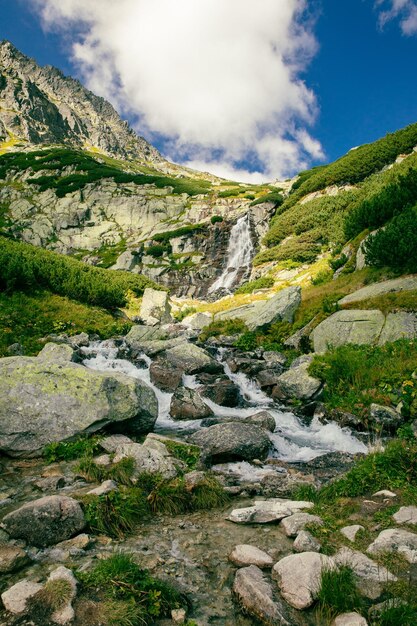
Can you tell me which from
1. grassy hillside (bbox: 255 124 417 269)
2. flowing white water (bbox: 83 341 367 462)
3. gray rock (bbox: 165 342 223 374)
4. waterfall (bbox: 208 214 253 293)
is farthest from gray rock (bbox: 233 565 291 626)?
waterfall (bbox: 208 214 253 293)

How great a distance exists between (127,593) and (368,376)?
1094 cm

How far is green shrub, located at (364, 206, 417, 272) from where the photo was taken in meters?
18.8

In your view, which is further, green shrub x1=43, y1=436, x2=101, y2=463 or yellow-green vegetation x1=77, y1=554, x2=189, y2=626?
green shrub x1=43, y1=436, x2=101, y2=463

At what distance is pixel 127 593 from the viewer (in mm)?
3717

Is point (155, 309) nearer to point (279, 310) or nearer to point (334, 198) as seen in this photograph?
point (279, 310)

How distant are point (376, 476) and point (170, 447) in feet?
Answer: 14.5

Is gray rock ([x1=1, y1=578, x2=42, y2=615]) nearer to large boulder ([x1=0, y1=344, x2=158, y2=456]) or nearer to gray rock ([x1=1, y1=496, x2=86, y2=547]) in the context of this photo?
gray rock ([x1=1, y1=496, x2=86, y2=547])

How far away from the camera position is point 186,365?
16484mm

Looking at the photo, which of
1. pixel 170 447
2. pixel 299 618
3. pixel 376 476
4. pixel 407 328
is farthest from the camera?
pixel 407 328

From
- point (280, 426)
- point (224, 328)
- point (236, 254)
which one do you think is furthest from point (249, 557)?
point (236, 254)

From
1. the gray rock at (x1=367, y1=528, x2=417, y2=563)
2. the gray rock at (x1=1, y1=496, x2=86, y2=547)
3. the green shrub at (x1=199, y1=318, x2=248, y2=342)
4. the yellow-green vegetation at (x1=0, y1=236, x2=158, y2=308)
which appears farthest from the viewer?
the green shrub at (x1=199, y1=318, x2=248, y2=342)

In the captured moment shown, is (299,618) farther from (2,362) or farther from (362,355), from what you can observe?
(362,355)

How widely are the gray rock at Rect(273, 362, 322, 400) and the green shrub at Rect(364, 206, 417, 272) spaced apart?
31.8 ft

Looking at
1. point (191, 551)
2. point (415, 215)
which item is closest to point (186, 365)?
point (191, 551)
